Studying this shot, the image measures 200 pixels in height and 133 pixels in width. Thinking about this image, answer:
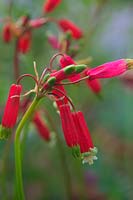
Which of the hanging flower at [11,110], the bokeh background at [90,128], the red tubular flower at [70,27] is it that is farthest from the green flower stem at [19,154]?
the red tubular flower at [70,27]

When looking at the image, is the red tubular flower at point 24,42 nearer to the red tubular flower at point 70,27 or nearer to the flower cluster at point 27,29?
the flower cluster at point 27,29

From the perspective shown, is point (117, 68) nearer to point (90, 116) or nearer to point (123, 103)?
point (90, 116)

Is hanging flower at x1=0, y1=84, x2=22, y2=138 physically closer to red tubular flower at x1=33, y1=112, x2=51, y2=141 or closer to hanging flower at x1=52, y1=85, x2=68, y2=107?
hanging flower at x1=52, y1=85, x2=68, y2=107

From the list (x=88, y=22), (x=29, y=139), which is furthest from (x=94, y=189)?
(x=88, y=22)

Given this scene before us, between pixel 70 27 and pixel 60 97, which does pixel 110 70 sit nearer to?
pixel 60 97

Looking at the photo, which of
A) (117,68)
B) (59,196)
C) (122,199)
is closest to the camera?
(117,68)

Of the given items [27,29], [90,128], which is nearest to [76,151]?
[27,29]
